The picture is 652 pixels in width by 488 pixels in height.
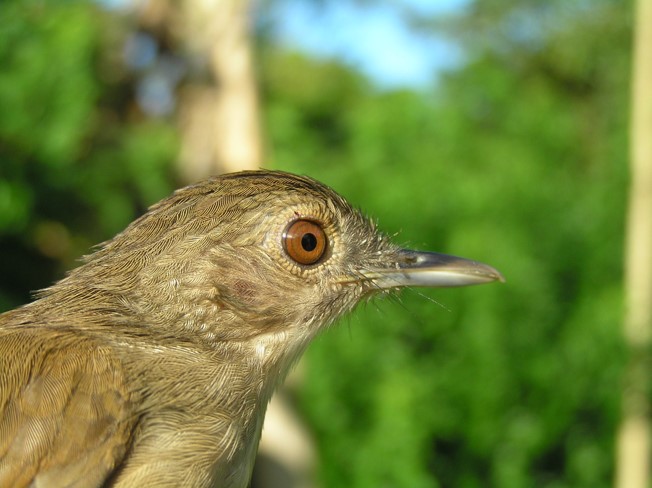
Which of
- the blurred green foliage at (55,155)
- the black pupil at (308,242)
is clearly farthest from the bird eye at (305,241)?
the blurred green foliage at (55,155)

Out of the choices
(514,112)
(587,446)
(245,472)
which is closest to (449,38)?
(514,112)

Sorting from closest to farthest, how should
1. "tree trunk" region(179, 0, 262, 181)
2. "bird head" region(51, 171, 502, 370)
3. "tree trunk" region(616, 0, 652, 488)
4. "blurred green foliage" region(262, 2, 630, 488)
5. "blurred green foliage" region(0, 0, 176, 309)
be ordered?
"bird head" region(51, 171, 502, 370), "blurred green foliage" region(0, 0, 176, 309), "tree trunk" region(179, 0, 262, 181), "blurred green foliage" region(262, 2, 630, 488), "tree trunk" region(616, 0, 652, 488)

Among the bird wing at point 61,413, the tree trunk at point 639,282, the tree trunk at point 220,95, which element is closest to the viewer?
the bird wing at point 61,413

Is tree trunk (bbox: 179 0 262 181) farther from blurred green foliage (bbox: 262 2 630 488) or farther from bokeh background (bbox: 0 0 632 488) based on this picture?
blurred green foliage (bbox: 262 2 630 488)

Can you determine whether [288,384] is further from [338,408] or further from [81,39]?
[81,39]

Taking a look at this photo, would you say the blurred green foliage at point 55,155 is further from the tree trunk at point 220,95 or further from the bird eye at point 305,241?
the bird eye at point 305,241

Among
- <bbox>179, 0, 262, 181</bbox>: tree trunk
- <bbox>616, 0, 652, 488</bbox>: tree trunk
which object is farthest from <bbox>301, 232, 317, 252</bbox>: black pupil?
<bbox>616, 0, 652, 488</bbox>: tree trunk
